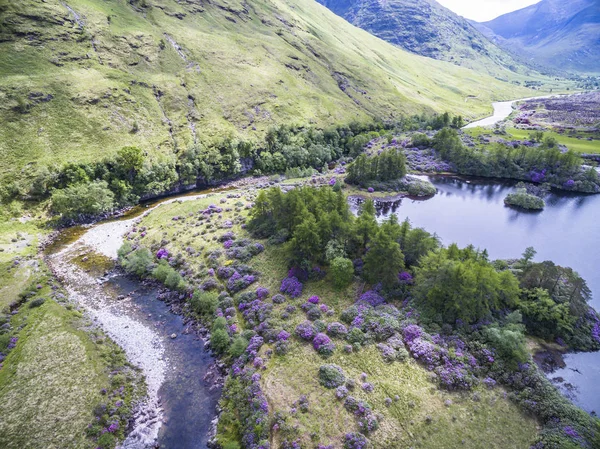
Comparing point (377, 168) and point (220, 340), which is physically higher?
point (377, 168)

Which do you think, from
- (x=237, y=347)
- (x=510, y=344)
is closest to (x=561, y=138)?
(x=510, y=344)

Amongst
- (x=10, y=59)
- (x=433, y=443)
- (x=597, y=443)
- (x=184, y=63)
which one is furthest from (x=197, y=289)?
(x=184, y=63)

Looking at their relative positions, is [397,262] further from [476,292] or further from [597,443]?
[597,443]

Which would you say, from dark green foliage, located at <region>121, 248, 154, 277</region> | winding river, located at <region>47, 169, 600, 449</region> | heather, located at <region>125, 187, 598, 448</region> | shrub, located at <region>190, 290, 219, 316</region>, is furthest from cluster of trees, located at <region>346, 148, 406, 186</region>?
dark green foliage, located at <region>121, 248, 154, 277</region>

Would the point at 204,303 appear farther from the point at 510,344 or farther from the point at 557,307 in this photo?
the point at 557,307

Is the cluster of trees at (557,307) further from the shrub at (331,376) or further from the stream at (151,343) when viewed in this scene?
the stream at (151,343)

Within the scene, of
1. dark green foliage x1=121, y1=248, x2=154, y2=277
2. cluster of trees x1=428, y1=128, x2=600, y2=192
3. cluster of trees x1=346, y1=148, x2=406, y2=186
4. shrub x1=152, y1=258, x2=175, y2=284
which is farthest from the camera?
cluster of trees x1=428, y1=128, x2=600, y2=192

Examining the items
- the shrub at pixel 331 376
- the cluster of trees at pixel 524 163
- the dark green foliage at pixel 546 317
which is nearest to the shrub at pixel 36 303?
the shrub at pixel 331 376

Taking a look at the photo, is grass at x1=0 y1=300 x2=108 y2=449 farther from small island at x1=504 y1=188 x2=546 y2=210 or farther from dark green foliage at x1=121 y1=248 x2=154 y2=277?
small island at x1=504 y1=188 x2=546 y2=210
